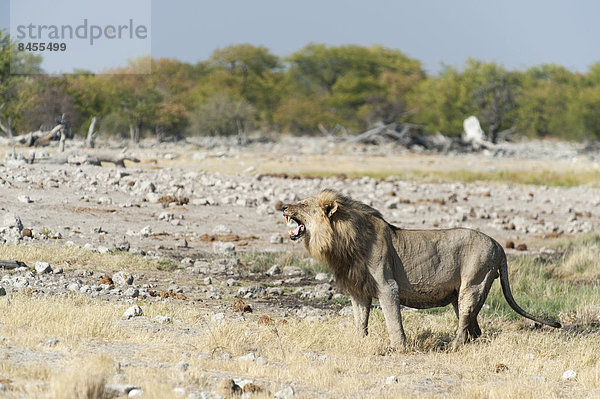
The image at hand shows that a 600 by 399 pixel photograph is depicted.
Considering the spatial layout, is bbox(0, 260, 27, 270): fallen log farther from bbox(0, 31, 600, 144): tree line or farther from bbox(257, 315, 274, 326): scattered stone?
bbox(0, 31, 600, 144): tree line

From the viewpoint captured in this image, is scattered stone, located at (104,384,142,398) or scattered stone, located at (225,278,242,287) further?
scattered stone, located at (225,278,242,287)

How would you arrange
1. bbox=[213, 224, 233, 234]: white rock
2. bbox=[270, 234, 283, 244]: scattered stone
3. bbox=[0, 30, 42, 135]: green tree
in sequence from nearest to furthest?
bbox=[270, 234, 283, 244]: scattered stone
bbox=[213, 224, 233, 234]: white rock
bbox=[0, 30, 42, 135]: green tree

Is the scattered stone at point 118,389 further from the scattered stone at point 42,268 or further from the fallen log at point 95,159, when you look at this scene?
the fallen log at point 95,159

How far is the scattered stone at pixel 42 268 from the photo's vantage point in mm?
10586

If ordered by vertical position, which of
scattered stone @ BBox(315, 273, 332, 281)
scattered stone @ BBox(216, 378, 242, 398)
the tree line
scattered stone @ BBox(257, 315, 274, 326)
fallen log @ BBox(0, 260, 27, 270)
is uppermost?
the tree line

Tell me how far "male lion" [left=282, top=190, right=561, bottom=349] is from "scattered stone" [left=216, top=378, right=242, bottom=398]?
2195mm

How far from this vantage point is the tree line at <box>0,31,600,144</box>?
46.7m

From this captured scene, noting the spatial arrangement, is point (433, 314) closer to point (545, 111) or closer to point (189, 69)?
point (545, 111)

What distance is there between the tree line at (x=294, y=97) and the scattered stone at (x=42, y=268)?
103ft

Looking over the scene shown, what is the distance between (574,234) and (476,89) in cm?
4231

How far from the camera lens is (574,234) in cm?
1984

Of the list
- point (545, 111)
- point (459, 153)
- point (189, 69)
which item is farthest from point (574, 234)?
point (189, 69)

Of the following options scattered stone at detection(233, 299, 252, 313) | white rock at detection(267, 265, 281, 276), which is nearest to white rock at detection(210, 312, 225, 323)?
scattered stone at detection(233, 299, 252, 313)

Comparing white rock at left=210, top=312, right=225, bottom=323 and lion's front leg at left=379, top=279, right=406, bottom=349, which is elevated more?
lion's front leg at left=379, top=279, right=406, bottom=349
